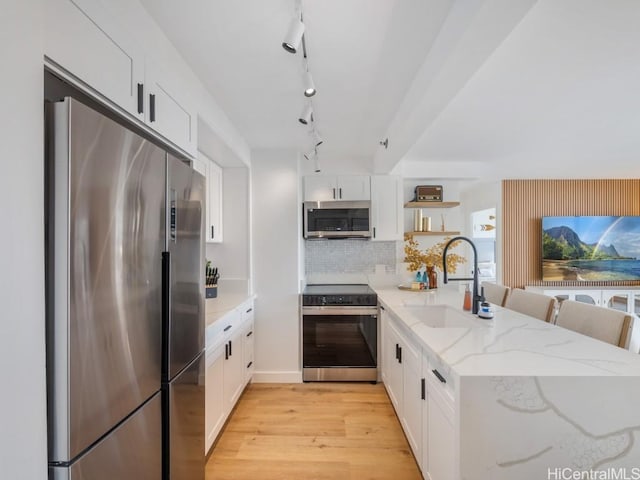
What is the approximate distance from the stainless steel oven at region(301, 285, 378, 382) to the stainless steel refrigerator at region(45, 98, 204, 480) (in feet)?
5.87

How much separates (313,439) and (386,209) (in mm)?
2383

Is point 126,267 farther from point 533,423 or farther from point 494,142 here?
point 494,142

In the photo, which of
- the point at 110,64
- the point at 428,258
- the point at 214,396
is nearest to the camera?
the point at 110,64

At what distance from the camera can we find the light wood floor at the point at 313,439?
1.94 metres

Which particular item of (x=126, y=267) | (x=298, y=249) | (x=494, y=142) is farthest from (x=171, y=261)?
(x=494, y=142)

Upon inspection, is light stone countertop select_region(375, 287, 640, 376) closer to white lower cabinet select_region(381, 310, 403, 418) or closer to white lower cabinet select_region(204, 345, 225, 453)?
white lower cabinet select_region(381, 310, 403, 418)

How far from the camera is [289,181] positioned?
324 cm

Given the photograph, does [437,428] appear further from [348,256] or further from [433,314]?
[348,256]

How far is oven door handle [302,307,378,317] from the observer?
10.3 ft

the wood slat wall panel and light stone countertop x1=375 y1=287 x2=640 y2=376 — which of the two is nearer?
light stone countertop x1=375 y1=287 x2=640 y2=376

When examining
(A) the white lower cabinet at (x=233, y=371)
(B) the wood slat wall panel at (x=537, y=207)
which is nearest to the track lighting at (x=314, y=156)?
(A) the white lower cabinet at (x=233, y=371)

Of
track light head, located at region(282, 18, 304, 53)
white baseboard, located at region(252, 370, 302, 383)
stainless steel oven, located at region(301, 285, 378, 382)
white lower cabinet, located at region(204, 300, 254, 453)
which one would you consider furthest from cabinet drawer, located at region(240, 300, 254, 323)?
track light head, located at region(282, 18, 304, 53)

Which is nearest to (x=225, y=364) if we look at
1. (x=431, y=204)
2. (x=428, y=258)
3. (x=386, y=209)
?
(x=386, y=209)

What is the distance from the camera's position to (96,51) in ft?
3.40
